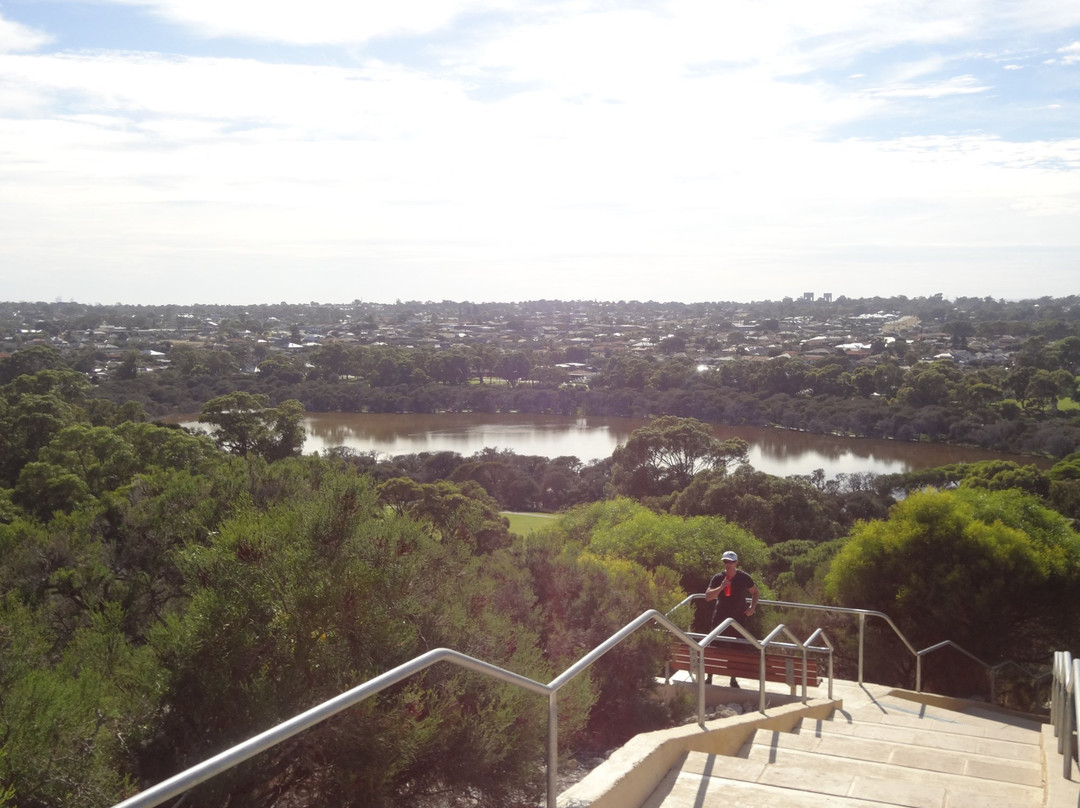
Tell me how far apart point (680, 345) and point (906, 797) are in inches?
3595

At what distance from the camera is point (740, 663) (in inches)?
287

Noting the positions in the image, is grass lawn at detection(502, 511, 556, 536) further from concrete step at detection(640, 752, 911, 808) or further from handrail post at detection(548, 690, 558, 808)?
handrail post at detection(548, 690, 558, 808)

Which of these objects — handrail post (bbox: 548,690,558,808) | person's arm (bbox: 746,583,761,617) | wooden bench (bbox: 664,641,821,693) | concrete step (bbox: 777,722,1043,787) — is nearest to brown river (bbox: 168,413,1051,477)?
wooden bench (bbox: 664,641,821,693)

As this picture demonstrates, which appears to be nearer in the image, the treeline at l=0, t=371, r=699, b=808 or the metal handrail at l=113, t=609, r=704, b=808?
the metal handrail at l=113, t=609, r=704, b=808

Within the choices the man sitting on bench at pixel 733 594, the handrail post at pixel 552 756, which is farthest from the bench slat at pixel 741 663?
the handrail post at pixel 552 756

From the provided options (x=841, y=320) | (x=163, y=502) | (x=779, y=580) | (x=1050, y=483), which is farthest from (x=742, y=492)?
(x=841, y=320)

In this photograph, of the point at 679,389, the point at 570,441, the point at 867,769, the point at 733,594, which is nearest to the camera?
the point at 867,769

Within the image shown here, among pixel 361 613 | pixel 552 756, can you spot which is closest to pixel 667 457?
pixel 361 613

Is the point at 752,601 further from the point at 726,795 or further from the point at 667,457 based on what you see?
the point at 667,457

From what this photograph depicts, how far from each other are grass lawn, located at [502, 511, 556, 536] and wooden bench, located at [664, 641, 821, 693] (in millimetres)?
18827

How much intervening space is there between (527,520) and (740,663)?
23031 mm

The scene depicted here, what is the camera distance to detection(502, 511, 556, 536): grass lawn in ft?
91.4

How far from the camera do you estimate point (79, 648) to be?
6117mm

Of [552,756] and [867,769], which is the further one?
[867,769]
